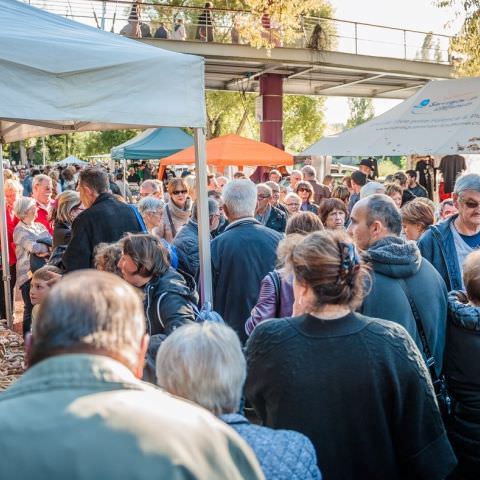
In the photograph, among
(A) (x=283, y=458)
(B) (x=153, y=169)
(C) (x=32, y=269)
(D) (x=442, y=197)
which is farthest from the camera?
(B) (x=153, y=169)

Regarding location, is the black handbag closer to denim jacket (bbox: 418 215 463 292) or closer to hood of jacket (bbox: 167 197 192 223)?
denim jacket (bbox: 418 215 463 292)

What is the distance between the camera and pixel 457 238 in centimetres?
439

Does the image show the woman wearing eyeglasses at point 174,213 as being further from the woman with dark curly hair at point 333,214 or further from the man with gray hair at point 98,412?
the man with gray hair at point 98,412

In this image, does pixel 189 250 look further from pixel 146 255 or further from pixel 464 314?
pixel 464 314

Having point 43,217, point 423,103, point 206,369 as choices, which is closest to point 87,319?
point 206,369

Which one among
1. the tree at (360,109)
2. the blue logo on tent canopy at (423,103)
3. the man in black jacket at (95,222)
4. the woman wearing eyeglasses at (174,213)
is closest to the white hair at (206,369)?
the man in black jacket at (95,222)

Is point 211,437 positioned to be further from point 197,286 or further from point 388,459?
point 197,286

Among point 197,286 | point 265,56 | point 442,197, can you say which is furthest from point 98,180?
point 265,56

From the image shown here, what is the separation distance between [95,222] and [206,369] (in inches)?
130

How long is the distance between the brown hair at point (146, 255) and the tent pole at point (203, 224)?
3.24ft

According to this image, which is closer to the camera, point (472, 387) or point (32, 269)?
point (472, 387)

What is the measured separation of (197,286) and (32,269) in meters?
2.15

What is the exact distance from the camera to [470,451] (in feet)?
9.93

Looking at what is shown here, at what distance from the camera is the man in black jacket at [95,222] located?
194 inches
